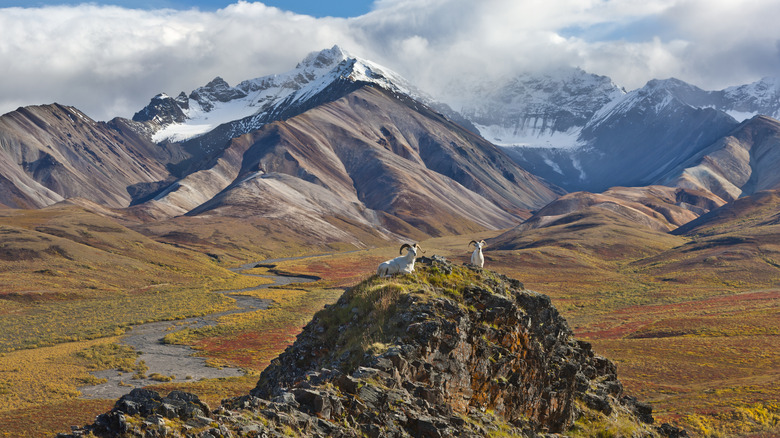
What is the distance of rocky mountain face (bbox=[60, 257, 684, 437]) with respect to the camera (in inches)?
495

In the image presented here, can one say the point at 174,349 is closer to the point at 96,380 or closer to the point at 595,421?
the point at 96,380

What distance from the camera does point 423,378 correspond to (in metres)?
17.5

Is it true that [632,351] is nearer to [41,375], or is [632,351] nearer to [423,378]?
[423,378]

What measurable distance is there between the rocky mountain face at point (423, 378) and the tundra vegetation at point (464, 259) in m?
3.79

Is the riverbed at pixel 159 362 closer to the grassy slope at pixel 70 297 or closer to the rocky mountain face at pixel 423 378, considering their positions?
the grassy slope at pixel 70 297

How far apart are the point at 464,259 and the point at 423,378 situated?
141 m

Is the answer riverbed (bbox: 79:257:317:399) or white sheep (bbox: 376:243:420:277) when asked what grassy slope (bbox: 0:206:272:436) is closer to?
riverbed (bbox: 79:257:317:399)

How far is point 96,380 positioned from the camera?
154 feet

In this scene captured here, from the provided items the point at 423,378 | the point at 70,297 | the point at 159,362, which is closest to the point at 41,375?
the point at 159,362

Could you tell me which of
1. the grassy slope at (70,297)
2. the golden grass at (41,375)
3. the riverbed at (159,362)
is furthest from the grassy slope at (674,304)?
the golden grass at (41,375)

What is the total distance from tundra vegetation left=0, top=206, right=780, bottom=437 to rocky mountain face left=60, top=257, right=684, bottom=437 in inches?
149

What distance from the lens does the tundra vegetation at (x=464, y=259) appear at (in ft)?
137

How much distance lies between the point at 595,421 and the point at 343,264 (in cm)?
13822

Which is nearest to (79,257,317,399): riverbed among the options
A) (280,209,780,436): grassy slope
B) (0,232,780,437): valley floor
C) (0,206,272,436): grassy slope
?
(0,232,780,437): valley floor
